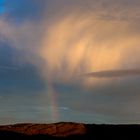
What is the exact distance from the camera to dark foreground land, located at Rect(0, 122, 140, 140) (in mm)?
76625

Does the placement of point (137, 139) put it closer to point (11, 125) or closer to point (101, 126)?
point (101, 126)

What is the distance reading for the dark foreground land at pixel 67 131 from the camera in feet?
251

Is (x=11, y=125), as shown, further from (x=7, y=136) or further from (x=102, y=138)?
(x=102, y=138)

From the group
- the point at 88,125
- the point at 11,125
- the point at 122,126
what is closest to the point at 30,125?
the point at 11,125

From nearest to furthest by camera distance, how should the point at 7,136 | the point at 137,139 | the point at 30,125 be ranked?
the point at 137,139, the point at 7,136, the point at 30,125

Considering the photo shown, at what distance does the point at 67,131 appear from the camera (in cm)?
8056

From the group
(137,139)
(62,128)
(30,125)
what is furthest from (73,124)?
(137,139)

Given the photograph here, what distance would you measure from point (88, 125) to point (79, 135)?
4347 mm

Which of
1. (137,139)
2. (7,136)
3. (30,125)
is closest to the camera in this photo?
(137,139)

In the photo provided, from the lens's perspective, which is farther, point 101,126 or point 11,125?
point 11,125

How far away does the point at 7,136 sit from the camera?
79125 mm

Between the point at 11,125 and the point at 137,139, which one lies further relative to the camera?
the point at 11,125

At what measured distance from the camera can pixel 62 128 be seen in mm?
81938

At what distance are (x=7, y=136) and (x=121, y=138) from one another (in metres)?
18.6
